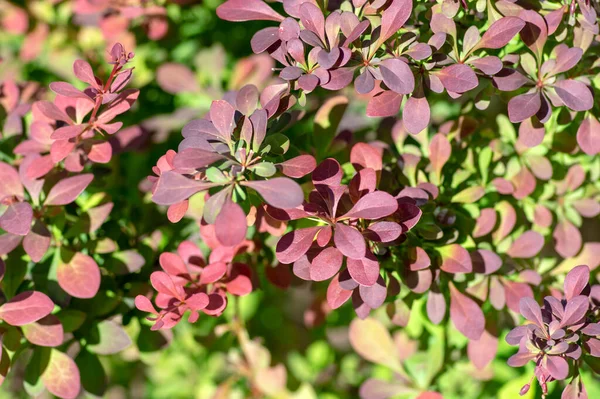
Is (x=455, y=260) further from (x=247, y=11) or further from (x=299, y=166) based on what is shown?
(x=247, y=11)

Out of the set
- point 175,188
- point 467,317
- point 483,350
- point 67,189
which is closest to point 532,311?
point 467,317

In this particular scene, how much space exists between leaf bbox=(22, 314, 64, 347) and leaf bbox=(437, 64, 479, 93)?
2.29 feet

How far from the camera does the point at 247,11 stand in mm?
938

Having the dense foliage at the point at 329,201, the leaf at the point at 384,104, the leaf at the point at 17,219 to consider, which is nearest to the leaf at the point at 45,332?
the dense foliage at the point at 329,201

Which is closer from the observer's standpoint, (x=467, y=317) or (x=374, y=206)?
(x=374, y=206)

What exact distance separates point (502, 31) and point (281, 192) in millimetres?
417

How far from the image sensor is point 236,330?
1326 millimetres

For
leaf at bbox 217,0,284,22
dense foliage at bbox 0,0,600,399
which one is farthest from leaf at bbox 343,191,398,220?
leaf at bbox 217,0,284,22

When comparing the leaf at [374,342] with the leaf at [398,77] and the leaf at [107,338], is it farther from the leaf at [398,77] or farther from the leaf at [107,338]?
the leaf at [398,77]

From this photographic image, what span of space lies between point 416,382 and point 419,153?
0.47m

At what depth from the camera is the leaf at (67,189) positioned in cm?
95

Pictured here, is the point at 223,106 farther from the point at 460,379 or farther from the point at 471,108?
the point at 460,379

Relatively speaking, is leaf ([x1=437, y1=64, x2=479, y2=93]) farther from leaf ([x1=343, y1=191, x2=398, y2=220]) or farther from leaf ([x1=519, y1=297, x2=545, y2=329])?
leaf ([x1=519, y1=297, x2=545, y2=329])

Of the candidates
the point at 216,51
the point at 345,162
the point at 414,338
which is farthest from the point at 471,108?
the point at 216,51
